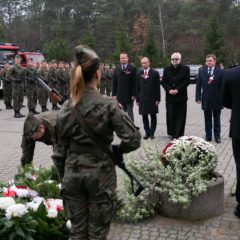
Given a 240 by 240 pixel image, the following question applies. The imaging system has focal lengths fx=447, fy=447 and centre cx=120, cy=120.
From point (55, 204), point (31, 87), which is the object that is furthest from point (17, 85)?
point (55, 204)

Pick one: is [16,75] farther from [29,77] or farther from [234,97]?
[234,97]

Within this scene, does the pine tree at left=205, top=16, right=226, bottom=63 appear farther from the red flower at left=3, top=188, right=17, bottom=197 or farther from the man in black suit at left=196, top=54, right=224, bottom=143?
the red flower at left=3, top=188, right=17, bottom=197

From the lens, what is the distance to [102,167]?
3.13 m

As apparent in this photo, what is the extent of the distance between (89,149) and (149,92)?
7.00m

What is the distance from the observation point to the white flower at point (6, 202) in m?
4.18

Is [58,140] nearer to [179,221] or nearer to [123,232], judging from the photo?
[123,232]

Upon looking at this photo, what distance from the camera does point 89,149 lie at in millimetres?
3129

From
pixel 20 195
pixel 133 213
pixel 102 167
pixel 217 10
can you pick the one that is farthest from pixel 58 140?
pixel 217 10

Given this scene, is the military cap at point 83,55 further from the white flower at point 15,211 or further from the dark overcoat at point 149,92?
the dark overcoat at point 149,92

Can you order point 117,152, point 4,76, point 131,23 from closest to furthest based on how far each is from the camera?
point 117,152
point 4,76
point 131,23

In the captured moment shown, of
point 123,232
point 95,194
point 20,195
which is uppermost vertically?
point 95,194

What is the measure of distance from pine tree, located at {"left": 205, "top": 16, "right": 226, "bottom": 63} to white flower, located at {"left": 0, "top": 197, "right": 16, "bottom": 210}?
130 ft

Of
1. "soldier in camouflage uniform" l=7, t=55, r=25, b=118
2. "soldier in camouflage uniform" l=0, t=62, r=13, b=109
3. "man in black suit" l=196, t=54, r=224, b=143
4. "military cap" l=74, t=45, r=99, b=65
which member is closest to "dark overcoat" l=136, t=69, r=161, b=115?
"man in black suit" l=196, t=54, r=224, b=143

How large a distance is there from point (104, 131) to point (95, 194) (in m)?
0.46
